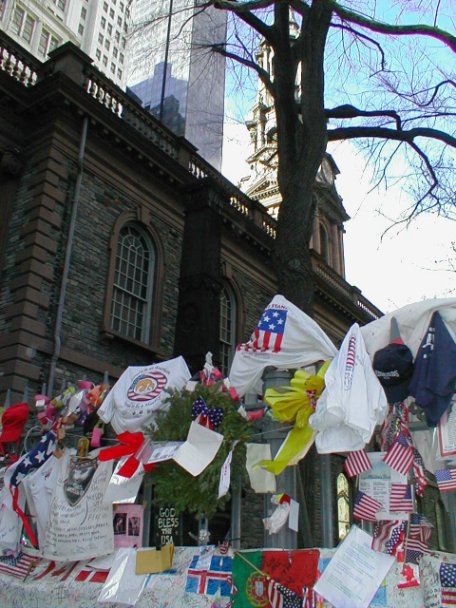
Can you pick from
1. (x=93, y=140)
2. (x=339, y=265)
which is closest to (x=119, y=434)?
(x=93, y=140)

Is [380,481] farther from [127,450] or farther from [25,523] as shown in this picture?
[25,523]

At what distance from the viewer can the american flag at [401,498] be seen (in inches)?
146

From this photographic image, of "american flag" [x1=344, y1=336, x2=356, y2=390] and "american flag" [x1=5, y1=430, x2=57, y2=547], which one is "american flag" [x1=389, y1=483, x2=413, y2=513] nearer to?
"american flag" [x1=344, y1=336, x2=356, y2=390]

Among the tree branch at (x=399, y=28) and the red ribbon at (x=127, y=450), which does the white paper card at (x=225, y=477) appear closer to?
the red ribbon at (x=127, y=450)

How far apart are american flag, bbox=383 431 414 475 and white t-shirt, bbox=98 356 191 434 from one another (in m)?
2.05

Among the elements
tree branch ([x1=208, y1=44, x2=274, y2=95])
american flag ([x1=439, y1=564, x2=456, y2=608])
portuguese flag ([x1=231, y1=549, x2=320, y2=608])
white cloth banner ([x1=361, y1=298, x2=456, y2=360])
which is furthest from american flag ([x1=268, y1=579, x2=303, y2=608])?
tree branch ([x1=208, y1=44, x2=274, y2=95])

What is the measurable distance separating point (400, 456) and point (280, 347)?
149 centimetres

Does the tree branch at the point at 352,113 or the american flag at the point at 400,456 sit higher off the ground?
the tree branch at the point at 352,113

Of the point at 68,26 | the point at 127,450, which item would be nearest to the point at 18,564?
the point at 127,450

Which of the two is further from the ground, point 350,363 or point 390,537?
point 350,363

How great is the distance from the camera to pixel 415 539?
3654 millimetres

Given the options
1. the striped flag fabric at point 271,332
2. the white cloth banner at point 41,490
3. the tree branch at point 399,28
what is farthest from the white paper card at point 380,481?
the tree branch at point 399,28

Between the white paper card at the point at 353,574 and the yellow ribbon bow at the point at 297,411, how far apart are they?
70cm

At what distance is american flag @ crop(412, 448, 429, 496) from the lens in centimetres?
396
